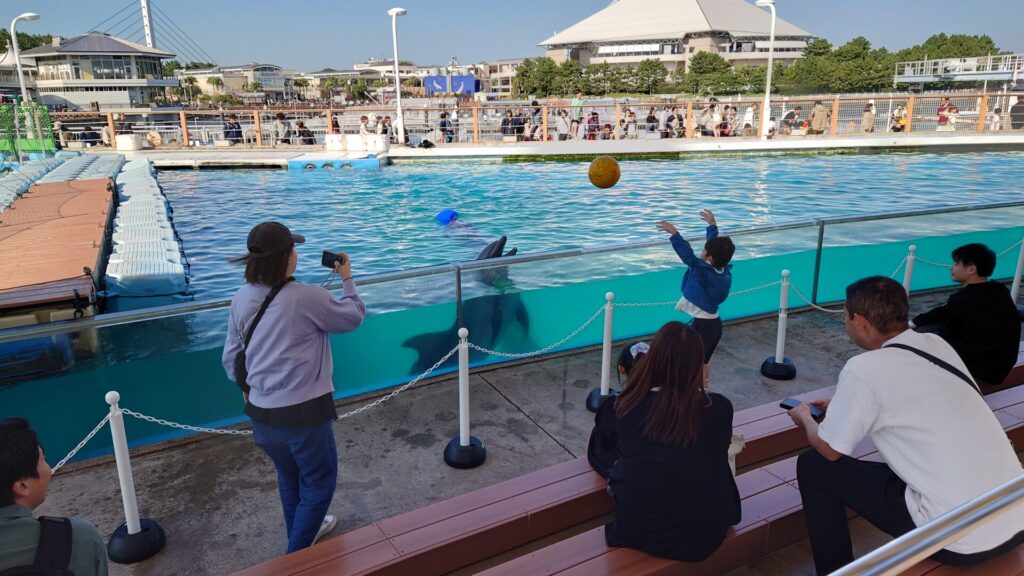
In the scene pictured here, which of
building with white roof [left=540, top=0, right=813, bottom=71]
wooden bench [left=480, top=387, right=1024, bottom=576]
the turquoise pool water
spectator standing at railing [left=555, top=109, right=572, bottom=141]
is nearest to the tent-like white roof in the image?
building with white roof [left=540, top=0, right=813, bottom=71]

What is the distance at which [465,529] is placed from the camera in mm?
3531

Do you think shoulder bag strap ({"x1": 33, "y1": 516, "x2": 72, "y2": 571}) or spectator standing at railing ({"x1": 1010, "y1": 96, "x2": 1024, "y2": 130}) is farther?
spectator standing at railing ({"x1": 1010, "y1": 96, "x2": 1024, "y2": 130})

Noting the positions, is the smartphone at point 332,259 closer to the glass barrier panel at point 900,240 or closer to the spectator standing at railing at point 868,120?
the glass barrier panel at point 900,240

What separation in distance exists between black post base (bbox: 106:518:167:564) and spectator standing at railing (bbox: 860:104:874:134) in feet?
110

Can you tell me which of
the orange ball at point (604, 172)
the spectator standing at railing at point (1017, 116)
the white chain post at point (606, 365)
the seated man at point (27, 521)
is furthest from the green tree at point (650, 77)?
the seated man at point (27, 521)

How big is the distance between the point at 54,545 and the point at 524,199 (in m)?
18.9

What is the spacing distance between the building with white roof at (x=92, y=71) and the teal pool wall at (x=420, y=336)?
356 feet

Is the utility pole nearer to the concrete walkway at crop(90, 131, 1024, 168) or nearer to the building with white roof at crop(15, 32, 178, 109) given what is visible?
the building with white roof at crop(15, 32, 178, 109)

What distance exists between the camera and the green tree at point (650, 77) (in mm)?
114375

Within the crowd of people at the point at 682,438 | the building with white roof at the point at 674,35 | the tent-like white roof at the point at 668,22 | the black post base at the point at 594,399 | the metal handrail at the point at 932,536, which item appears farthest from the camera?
the tent-like white roof at the point at 668,22

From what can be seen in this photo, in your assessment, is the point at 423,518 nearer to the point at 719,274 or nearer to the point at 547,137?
the point at 719,274

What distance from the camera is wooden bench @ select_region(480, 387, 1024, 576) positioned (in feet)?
9.93

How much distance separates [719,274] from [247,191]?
63.9 ft

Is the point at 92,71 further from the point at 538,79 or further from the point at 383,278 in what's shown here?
the point at 383,278
